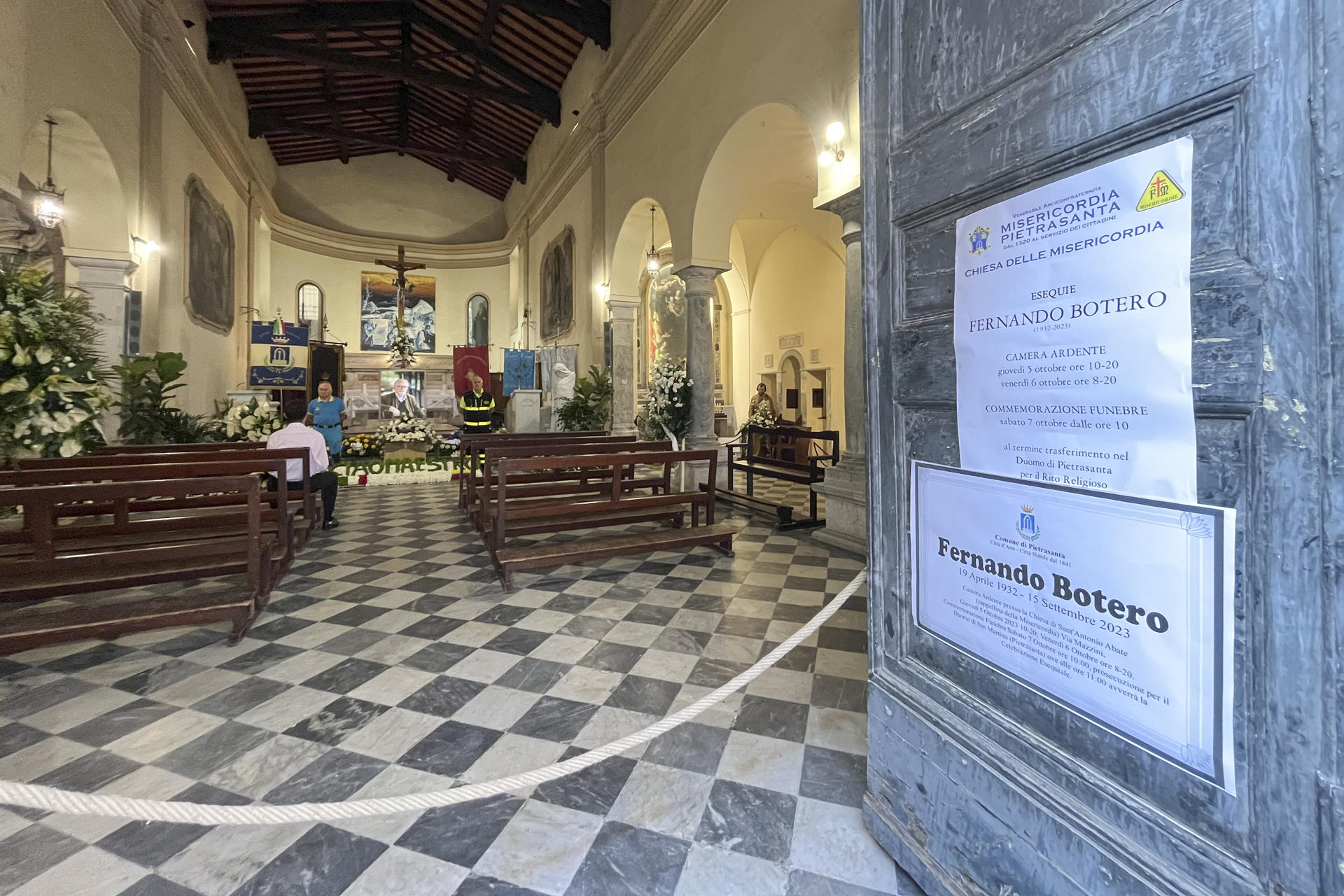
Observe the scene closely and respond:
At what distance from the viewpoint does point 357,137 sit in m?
15.3

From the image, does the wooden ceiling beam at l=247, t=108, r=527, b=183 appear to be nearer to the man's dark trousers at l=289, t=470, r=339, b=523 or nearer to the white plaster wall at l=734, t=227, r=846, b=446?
the white plaster wall at l=734, t=227, r=846, b=446

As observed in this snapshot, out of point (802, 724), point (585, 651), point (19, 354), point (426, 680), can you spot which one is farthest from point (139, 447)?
point (802, 724)

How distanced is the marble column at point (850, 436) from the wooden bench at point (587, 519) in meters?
1.10

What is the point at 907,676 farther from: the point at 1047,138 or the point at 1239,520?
the point at 1047,138

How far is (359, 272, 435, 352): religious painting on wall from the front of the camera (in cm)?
1811

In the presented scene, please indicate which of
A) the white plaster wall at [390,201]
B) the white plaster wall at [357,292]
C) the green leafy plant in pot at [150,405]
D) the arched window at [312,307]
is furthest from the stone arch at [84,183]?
the white plaster wall at [390,201]

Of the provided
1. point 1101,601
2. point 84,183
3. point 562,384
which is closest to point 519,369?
point 562,384

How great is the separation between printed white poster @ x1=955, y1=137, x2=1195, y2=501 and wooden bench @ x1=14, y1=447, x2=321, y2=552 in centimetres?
444

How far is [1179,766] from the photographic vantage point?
96 cm

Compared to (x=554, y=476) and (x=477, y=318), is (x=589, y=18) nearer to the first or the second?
(x=554, y=476)

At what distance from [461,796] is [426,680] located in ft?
4.33

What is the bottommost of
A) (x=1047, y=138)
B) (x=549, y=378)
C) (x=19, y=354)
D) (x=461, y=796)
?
(x=461, y=796)

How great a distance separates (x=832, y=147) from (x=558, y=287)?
9536mm

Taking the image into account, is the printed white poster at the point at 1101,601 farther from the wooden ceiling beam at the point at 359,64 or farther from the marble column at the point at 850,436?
the wooden ceiling beam at the point at 359,64
